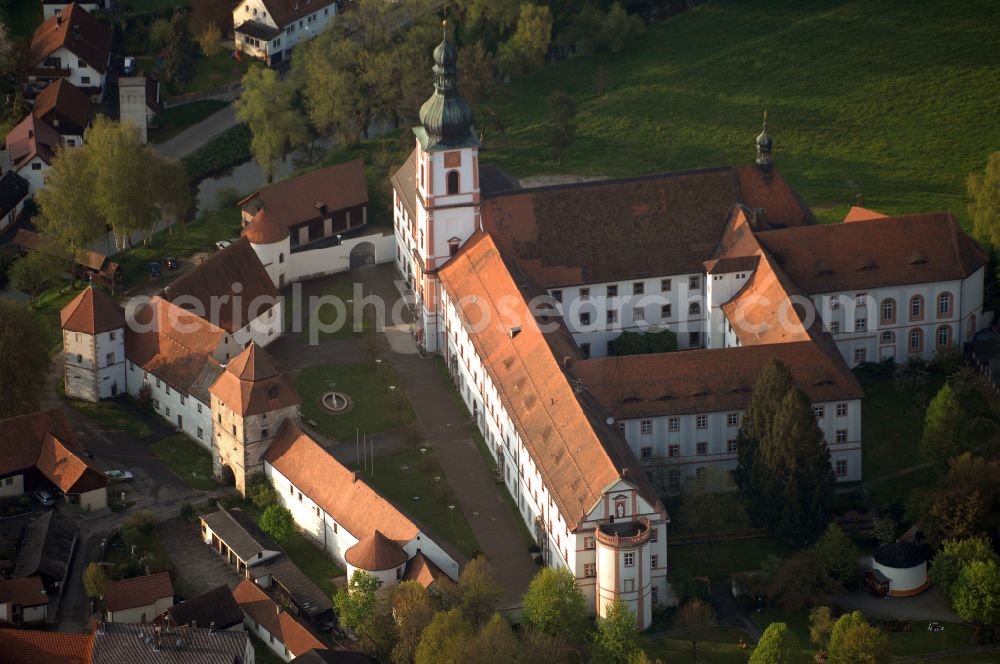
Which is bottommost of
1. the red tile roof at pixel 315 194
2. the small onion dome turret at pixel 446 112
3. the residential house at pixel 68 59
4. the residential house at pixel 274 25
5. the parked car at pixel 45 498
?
the parked car at pixel 45 498

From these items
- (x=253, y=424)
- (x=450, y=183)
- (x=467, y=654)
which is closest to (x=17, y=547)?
(x=253, y=424)

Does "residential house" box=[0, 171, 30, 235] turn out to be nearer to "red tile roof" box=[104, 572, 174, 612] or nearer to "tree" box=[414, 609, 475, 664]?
"red tile roof" box=[104, 572, 174, 612]

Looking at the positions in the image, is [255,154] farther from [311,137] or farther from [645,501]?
[645,501]

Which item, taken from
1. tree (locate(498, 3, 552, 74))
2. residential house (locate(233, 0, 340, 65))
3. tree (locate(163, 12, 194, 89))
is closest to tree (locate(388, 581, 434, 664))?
tree (locate(163, 12, 194, 89))

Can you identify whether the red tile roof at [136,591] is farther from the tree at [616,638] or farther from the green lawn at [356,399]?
the tree at [616,638]

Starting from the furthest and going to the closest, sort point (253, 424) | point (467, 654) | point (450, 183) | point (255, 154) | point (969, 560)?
1. point (255, 154)
2. point (450, 183)
3. point (253, 424)
4. point (969, 560)
5. point (467, 654)

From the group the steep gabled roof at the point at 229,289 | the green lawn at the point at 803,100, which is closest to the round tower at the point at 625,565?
the steep gabled roof at the point at 229,289

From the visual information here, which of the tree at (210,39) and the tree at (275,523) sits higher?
the tree at (210,39)
